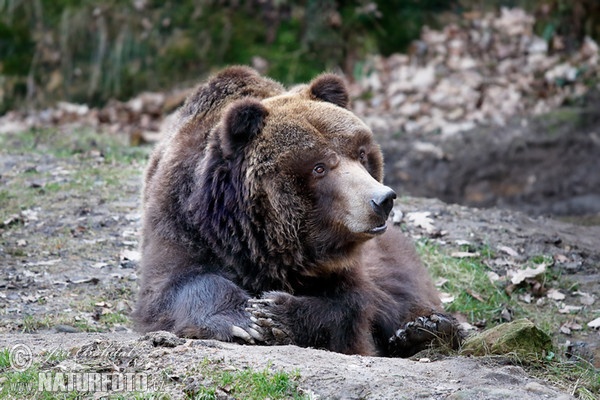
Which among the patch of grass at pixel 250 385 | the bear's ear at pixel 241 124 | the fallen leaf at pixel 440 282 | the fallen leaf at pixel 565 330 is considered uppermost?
the bear's ear at pixel 241 124

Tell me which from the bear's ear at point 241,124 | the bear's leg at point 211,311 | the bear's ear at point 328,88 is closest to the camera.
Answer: the bear's leg at point 211,311

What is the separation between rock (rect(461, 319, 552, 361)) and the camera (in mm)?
5727

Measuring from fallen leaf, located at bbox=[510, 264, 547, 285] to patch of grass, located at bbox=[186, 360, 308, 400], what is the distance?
154 inches

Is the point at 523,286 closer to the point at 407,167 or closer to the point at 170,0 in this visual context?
the point at 407,167

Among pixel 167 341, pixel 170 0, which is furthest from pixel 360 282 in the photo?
pixel 170 0

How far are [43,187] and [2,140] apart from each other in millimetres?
3334

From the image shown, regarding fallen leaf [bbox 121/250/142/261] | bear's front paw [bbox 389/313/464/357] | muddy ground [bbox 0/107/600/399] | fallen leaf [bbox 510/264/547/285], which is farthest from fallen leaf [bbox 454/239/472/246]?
fallen leaf [bbox 121/250/142/261]

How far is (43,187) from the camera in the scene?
9.61 metres

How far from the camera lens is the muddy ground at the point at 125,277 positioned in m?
4.61

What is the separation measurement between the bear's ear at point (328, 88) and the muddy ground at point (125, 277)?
74.6 inches

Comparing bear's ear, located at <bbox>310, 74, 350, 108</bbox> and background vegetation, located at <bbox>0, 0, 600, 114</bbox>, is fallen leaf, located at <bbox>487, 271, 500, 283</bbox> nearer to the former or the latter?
bear's ear, located at <bbox>310, 74, 350, 108</bbox>

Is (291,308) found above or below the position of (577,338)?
above

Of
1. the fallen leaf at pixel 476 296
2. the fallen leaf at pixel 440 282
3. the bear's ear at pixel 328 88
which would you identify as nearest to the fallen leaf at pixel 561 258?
the fallen leaf at pixel 476 296

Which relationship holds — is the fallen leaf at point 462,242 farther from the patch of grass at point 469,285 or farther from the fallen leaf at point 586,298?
the fallen leaf at point 586,298
